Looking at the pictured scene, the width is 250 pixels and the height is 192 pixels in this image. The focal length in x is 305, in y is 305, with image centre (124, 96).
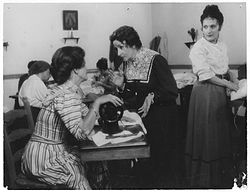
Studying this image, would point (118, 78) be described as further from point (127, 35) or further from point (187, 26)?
point (187, 26)

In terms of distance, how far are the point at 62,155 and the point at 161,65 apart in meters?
0.71

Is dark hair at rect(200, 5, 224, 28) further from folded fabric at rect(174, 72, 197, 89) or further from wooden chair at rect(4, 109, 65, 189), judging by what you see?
wooden chair at rect(4, 109, 65, 189)

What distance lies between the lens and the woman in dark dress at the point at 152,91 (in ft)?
5.41

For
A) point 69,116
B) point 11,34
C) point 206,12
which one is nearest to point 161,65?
point 206,12

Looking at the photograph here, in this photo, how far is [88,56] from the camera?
65.7 inches

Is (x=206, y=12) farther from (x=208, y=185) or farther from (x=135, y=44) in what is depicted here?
(x=208, y=185)

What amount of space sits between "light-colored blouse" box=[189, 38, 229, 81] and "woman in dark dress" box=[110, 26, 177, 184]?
167 millimetres

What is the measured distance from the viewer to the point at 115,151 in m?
1.15

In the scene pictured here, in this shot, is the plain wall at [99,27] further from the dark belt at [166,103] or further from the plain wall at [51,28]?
the dark belt at [166,103]

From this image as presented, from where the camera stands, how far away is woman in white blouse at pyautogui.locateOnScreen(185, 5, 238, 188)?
5.41ft

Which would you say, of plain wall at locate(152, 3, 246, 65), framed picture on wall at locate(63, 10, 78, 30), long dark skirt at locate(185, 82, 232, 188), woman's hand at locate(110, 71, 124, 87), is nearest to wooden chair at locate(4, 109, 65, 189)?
woman's hand at locate(110, 71, 124, 87)

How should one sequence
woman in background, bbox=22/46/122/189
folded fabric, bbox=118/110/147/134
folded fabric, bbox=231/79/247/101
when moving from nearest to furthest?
woman in background, bbox=22/46/122/189, folded fabric, bbox=118/110/147/134, folded fabric, bbox=231/79/247/101

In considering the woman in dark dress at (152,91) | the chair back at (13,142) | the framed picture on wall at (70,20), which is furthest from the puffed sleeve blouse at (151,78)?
the chair back at (13,142)

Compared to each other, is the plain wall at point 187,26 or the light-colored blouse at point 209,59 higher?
the plain wall at point 187,26
